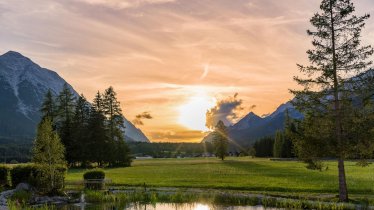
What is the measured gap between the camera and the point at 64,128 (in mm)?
92938

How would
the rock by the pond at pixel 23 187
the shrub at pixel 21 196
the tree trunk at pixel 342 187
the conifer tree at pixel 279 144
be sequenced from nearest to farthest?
the tree trunk at pixel 342 187
the shrub at pixel 21 196
the rock by the pond at pixel 23 187
the conifer tree at pixel 279 144

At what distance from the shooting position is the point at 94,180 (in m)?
43.7

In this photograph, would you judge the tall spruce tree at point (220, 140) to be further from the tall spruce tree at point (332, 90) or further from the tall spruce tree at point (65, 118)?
the tall spruce tree at point (332, 90)

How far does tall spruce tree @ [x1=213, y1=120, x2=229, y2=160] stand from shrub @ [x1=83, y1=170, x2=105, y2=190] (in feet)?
294

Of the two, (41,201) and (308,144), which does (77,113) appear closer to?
(41,201)

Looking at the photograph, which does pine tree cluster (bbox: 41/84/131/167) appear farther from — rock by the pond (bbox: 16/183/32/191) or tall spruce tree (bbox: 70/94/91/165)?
rock by the pond (bbox: 16/183/32/191)

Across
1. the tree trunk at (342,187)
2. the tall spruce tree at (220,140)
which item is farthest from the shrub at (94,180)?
the tall spruce tree at (220,140)

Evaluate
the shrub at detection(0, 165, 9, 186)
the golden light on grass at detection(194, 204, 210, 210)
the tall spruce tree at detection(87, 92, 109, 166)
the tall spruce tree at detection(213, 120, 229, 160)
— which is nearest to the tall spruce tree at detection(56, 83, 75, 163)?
the tall spruce tree at detection(87, 92, 109, 166)

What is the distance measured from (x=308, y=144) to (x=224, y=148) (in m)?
101

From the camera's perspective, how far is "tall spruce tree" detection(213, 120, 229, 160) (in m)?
132

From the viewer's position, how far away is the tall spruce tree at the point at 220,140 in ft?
434

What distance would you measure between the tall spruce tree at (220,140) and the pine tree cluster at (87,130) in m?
39.8

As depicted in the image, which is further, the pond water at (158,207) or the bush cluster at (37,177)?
the bush cluster at (37,177)

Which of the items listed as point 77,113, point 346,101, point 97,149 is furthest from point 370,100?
point 77,113
